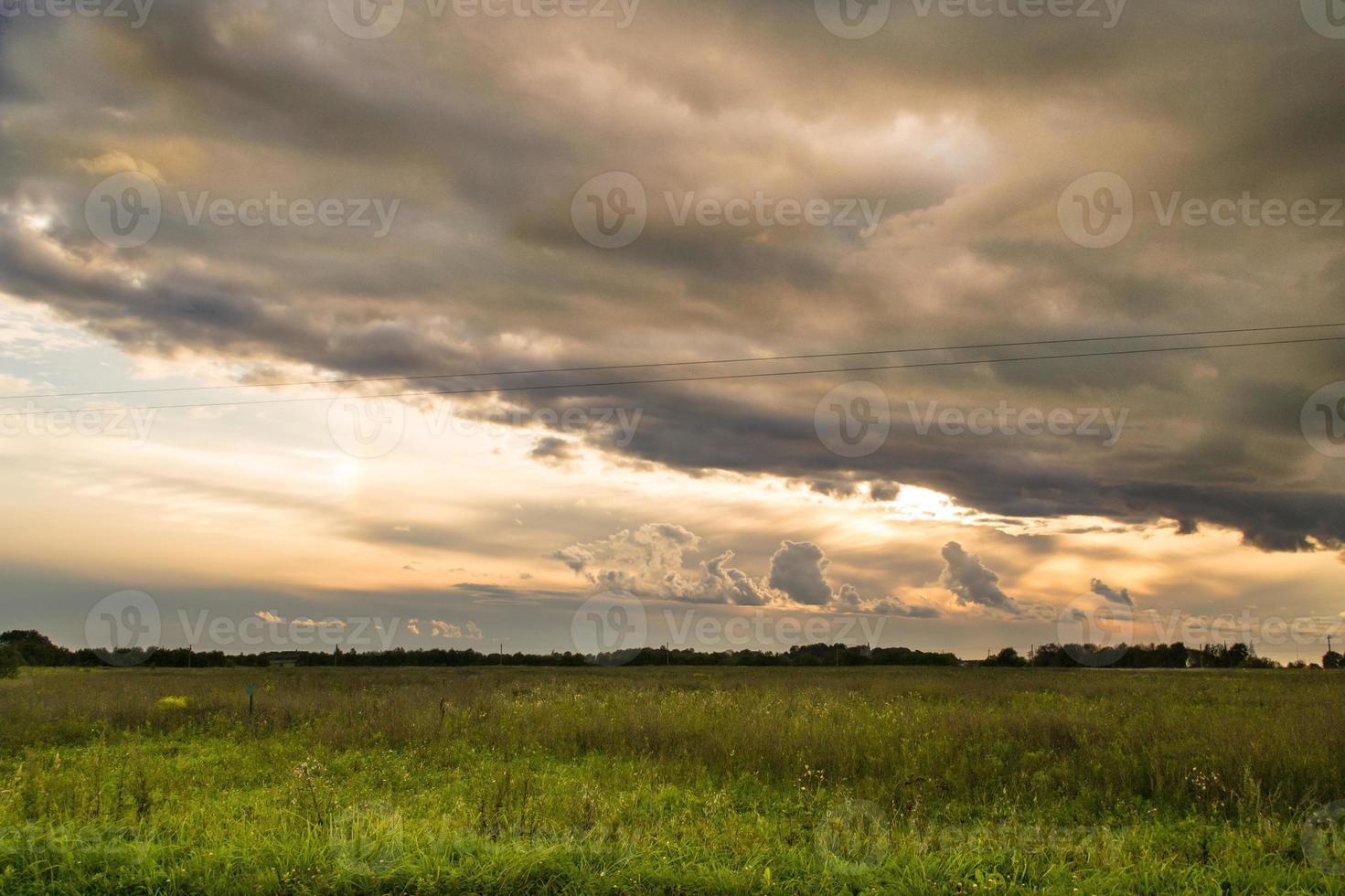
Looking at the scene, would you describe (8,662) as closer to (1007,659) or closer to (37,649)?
(37,649)

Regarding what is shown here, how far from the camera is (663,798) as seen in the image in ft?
33.9

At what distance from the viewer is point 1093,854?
706 centimetres

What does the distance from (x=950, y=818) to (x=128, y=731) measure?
1643 centimetres

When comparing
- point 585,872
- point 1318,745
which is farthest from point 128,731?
point 1318,745

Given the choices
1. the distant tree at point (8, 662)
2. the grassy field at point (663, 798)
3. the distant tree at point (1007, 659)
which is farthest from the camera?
the distant tree at point (1007, 659)

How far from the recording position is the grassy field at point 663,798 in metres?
6.58

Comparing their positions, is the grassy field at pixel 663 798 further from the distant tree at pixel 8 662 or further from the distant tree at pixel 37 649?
the distant tree at pixel 37 649

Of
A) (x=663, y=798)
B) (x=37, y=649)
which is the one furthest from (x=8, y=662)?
(x=663, y=798)

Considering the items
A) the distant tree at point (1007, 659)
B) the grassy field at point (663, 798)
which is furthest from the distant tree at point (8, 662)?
the distant tree at point (1007, 659)

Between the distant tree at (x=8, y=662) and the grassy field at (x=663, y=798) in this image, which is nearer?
the grassy field at (x=663, y=798)

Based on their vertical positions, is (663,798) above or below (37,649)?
above

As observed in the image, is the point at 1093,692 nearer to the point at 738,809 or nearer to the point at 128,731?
the point at 738,809

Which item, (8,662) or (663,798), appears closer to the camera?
(663,798)

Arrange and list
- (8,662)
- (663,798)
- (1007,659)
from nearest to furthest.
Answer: (663,798) → (8,662) → (1007,659)
